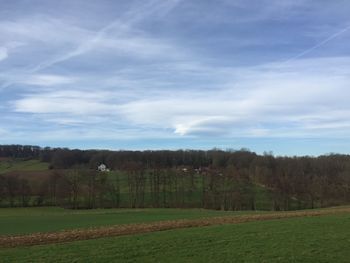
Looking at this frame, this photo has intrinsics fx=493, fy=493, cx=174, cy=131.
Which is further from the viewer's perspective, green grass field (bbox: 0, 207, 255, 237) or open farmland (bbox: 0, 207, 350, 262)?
green grass field (bbox: 0, 207, 255, 237)

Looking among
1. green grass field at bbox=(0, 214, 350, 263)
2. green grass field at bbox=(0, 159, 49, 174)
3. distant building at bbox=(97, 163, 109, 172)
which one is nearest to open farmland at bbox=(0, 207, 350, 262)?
green grass field at bbox=(0, 214, 350, 263)

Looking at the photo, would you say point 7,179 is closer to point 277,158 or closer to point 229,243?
point 277,158

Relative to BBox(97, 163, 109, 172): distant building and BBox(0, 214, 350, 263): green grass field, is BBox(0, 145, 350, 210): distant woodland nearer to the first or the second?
BBox(97, 163, 109, 172): distant building

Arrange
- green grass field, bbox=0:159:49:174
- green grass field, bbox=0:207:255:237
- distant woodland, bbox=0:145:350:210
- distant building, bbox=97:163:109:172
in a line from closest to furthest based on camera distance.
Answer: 1. green grass field, bbox=0:207:255:237
2. distant woodland, bbox=0:145:350:210
3. distant building, bbox=97:163:109:172
4. green grass field, bbox=0:159:49:174

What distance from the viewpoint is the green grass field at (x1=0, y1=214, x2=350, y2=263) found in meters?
14.4

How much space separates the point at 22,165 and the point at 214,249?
147 m

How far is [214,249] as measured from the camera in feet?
53.1

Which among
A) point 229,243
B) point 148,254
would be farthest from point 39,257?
point 229,243

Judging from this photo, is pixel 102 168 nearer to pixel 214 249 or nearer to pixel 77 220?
pixel 77 220

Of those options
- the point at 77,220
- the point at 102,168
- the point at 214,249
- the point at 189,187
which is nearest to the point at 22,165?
the point at 102,168

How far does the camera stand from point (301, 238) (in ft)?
60.4

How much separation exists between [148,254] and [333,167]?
379ft

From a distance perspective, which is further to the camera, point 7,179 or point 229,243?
point 7,179

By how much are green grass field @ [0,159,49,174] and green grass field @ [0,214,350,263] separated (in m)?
127
